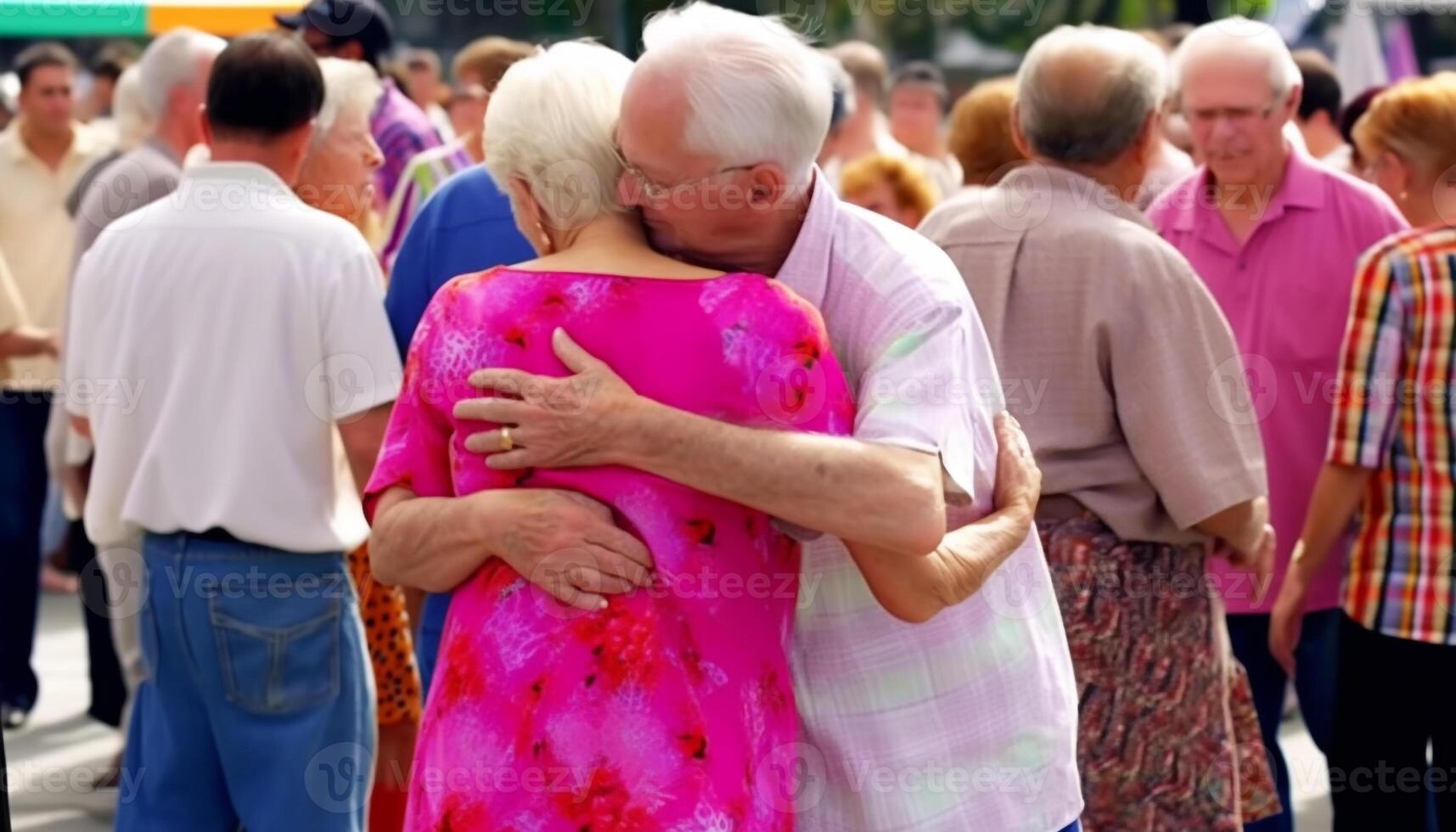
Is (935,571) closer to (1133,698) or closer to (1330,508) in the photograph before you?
(1133,698)

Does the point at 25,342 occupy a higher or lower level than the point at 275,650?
higher

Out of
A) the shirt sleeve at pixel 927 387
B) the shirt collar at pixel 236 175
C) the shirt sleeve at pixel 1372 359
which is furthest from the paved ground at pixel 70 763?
the shirt sleeve at pixel 927 387

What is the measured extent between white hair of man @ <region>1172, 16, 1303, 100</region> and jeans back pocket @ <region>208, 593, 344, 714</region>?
256 centimetres

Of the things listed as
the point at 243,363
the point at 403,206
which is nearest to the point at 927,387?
the point at 243,363

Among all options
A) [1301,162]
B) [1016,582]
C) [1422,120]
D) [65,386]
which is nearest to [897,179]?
[1301,162]

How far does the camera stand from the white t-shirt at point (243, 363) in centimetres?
433

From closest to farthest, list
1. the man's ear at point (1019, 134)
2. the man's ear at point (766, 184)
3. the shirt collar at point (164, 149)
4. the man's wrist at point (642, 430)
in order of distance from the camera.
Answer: the man's wrist at point (642, 430) → the man's ear at point (766, 184) → the man's ear at point (1019, 134) → the shirt collar at point (164, 149)

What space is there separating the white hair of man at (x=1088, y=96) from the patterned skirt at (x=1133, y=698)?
73 centimetres

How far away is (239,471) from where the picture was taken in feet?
14.1

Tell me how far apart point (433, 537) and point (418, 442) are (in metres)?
0.13

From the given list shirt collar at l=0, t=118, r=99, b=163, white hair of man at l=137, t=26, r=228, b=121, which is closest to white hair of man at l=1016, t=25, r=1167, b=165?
white hair of man at l=137, t=26, r=228, b=121

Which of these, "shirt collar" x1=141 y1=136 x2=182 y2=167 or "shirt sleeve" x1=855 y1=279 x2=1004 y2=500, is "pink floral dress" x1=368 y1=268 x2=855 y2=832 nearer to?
"shirt sleeve" x1=855 y1=279 x2=1004 y2=500

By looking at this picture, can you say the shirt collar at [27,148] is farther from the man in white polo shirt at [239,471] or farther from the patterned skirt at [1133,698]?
the patterned skirt at [1133,698]

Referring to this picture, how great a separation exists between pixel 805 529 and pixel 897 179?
4.60 metres
